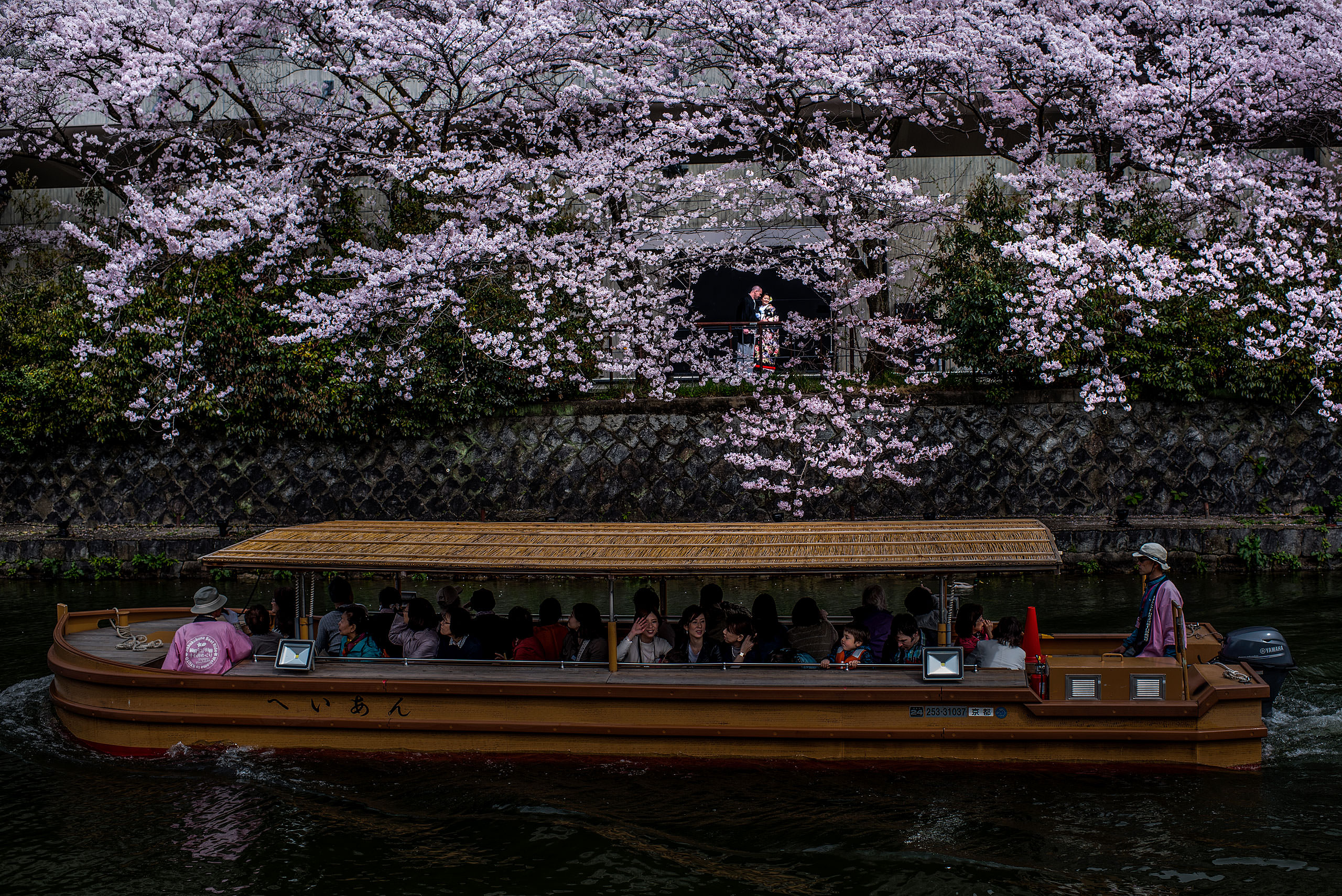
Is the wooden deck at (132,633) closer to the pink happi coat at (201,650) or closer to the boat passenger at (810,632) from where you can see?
the pink happi coat at (201,650)

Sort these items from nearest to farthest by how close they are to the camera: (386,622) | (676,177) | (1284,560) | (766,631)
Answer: (766,631)
(386,622)
(1284,560)
(676,177)

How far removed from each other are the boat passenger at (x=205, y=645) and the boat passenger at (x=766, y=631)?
16.2 feet

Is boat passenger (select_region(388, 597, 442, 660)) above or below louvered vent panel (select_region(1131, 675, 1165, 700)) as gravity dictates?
above

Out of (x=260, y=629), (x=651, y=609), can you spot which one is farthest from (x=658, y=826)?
(x=260, y=629)

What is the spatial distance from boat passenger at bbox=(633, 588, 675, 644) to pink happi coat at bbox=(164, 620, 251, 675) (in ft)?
12.7

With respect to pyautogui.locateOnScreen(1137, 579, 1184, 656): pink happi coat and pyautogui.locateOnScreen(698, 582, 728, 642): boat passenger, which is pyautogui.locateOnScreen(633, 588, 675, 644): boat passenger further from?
pyautogui.locateOnScreen(1137, 579, 1184, 656): pink happi coat

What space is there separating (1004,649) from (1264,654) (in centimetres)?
233

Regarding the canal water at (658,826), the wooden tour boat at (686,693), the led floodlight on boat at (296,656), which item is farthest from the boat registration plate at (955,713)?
the led floodlight on boat at (296,656)

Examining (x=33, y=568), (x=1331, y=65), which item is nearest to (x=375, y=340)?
(x=33, y=568)

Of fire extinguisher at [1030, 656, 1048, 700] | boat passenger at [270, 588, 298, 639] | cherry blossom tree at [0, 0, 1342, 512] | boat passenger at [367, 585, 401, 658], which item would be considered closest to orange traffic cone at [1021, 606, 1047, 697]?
fire extinguisher at [1030, 656, 1048, 700]

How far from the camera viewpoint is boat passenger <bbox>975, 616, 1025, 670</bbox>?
8898mm

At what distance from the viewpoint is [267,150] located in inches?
738

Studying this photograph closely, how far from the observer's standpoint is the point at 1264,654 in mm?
8969

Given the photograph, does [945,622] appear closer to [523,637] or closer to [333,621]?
A: [523,637]
